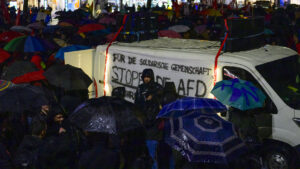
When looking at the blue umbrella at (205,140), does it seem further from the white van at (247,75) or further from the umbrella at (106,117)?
the white van at (247,75)

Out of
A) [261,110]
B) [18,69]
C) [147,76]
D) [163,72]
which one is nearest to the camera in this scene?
[261,110]

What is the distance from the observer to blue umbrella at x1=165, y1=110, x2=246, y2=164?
3443 millimetres

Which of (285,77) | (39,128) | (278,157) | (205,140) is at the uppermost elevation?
(285,77)

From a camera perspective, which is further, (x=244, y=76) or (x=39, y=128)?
(x=244, y=76)

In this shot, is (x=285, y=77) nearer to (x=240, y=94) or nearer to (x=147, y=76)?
(x=240, y=94)

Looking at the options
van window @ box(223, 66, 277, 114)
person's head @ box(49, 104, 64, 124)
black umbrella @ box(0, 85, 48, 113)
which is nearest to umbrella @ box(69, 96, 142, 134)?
person's head @ box(49, 104, 64, 124)

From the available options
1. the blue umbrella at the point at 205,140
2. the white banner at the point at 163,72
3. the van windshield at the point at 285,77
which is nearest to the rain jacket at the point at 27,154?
the blue umbrella at the point at 205,140

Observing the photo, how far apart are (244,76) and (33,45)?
18.9ft

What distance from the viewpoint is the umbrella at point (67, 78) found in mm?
6527

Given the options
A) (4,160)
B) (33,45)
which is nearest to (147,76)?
(4,160)

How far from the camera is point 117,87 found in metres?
6.66

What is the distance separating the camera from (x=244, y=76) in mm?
5508

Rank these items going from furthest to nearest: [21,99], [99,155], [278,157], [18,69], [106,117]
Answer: [18,69] < [278,157] < [21,99] < [106,117] < [99,155]

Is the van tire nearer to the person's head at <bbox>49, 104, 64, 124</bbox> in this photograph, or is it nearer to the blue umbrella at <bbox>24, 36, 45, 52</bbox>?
the person's head at <bbox>49, 104, 64, 124</bbox>
